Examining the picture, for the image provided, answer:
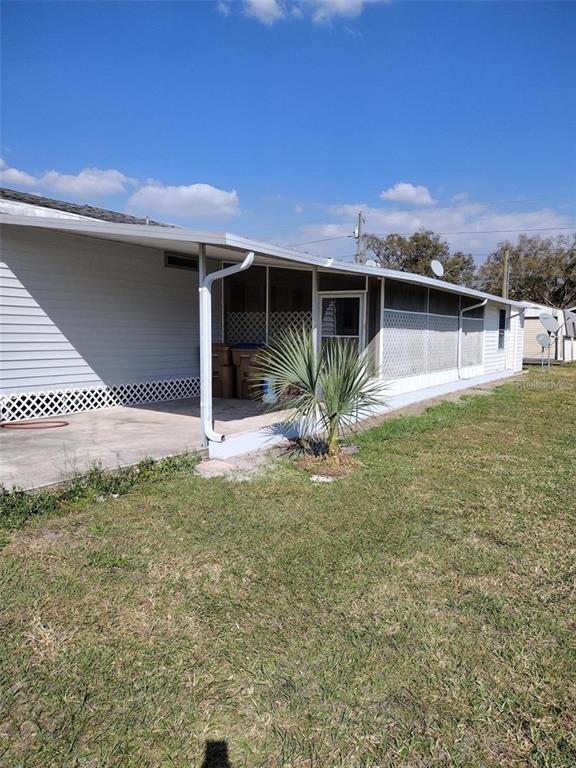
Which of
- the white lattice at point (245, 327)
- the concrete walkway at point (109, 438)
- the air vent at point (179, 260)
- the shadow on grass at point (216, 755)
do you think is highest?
the air vent at point (179, 260)

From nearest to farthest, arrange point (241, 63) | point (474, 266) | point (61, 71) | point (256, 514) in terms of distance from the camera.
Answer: point (256, 514) < point (61, 71) < point (241, 63) < point (474, 266)

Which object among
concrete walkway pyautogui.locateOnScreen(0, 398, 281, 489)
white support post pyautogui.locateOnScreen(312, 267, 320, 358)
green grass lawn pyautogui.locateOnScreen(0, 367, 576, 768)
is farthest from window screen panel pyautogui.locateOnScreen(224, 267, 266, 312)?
green grass lawn pyautogui.locateOnScreen(0, 367, 576, 768)

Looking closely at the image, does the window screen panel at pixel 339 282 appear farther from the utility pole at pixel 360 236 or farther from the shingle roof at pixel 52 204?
the utility pole at pixel 360 236

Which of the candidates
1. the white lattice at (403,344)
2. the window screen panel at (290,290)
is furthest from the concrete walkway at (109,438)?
the white lattice at (403,344)

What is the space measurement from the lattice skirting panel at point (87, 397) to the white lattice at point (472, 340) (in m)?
8.07

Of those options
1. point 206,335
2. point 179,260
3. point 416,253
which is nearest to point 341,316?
point 179,260

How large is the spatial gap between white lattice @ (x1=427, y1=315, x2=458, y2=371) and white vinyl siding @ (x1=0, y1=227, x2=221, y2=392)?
5627mm

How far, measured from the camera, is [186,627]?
8.79 ft

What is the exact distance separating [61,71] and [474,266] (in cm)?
3485

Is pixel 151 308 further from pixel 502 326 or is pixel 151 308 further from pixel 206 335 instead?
pixel 502 326

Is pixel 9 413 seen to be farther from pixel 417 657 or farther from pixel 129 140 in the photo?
pixel 129 140

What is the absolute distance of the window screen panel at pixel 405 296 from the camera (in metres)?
9.73

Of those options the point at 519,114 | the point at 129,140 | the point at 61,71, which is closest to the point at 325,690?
the point at 61,71

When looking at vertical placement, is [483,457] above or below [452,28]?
below
